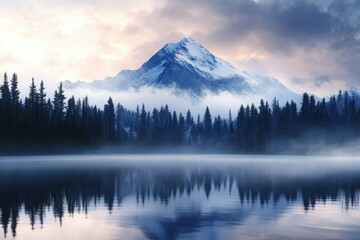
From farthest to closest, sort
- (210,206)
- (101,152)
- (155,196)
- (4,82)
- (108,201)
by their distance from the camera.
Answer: (101,152) → (4,82) → (155,196) → (108,201) → (210,206)

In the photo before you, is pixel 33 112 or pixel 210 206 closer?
pixel 210 206

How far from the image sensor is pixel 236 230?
2472 centimetres

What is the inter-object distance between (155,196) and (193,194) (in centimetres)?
359

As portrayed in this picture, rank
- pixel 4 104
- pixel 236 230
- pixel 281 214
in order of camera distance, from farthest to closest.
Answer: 1. pixel 4 104
2. pixel 281 214
3. pixel 236 230

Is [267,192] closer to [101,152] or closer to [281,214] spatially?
[281,214]

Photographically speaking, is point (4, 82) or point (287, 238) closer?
point (287, 238)

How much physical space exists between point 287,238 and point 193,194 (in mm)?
20165

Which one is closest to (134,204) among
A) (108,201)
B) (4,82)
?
(108,201)

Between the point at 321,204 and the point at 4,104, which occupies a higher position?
the point at 4,104

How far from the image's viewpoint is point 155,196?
40.5 metres

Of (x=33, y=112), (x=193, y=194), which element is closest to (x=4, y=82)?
(x=33, y=112)

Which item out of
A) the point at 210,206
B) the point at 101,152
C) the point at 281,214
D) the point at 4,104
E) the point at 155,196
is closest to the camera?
the point at 281,214

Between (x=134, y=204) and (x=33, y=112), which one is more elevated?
(x=33, y=112)

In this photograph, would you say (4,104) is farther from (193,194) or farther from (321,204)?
(321,204)
